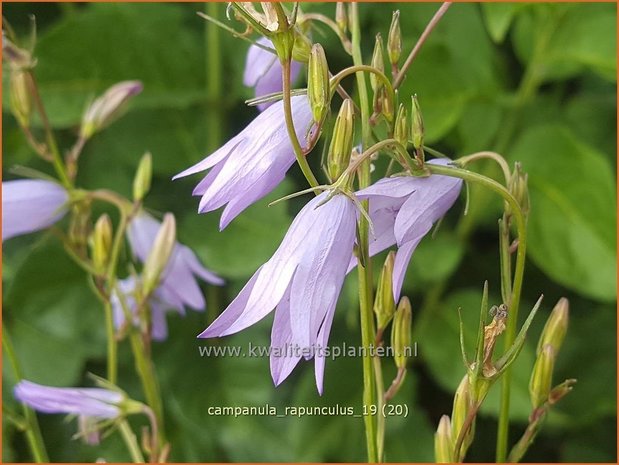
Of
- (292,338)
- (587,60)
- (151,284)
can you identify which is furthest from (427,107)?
(292,338)

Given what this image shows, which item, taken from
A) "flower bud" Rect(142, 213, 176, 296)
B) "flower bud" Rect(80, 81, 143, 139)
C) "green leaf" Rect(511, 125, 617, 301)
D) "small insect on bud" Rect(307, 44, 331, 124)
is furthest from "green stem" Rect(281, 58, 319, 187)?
"green leaf" Rect(511, 125, 617, 301)

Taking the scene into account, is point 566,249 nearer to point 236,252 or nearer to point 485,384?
point 236,252

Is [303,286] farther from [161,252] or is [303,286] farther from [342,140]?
[161,252]

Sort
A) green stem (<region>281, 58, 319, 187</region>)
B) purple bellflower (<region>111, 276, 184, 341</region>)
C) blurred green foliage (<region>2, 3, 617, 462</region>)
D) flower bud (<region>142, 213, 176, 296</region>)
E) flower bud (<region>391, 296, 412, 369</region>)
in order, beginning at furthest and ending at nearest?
blurred green foliage (<region>2, 3, 617, 462</region>), purple bellflower (<region>111, 276, 184, 341</region>), flower bud (<region>142, 213, 176, 296</region>), flower bud (<region>391, 296, 412, 369</region>), green stem (<region>281, 58, 319, 187</region>)

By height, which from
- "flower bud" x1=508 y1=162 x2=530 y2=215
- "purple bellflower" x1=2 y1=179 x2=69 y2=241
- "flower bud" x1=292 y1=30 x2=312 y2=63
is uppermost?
"flower bud" x1=292 y1=30 x2=312 y2=63

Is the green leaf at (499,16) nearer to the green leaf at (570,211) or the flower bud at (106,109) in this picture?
the green leaf at (570,211)

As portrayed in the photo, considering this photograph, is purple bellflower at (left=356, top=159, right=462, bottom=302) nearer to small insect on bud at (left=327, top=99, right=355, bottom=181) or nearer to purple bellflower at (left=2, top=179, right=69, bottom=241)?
small insect on bud at (left=327, top=99, right=355, bottom=181)

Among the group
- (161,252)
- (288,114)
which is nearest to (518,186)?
(288,114)

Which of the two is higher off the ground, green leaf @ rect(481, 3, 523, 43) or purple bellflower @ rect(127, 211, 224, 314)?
green leaf @ rect(481, 3, 523, 43)
